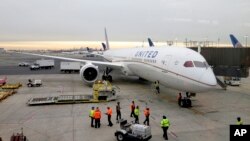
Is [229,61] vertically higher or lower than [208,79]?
higher

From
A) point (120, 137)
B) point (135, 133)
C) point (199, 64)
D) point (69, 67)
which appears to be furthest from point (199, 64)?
point (69, 67)

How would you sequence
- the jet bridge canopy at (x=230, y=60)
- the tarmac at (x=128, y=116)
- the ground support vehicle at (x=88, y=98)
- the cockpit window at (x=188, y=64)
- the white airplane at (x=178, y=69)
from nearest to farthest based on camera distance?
the tarmac at (x=128, y=116), the white airplane at (x=178, y=69), the cockpit window at (x=188, y=64), the ground support vehicle at (x=88, y=98), the jet bridge canopy at (x=230, y=60)

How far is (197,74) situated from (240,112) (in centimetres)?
440

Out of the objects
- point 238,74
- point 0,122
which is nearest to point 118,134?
point 0,122

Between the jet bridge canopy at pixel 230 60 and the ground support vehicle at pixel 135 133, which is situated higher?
the jet bridge canopy at pixel 230 60

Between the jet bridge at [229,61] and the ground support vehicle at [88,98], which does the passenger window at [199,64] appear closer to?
the ground support vehicle at [88,98]

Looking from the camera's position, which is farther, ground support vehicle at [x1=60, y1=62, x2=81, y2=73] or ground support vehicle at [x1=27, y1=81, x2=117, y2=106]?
ground support vehicle at [x1=60, y1=62, x2=81, y2=73]

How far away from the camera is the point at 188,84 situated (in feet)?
56.7

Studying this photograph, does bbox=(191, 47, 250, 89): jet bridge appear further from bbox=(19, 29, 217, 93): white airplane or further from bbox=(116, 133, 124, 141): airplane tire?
bbox=(116, 133, 124, 141): airplane tire

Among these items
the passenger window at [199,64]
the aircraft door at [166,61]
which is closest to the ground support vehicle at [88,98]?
the aircraft door at [166,61]

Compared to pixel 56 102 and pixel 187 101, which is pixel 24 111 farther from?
pixel 187 101

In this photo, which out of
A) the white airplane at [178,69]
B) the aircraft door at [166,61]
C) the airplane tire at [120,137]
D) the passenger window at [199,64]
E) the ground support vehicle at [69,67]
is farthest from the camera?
the ground support vehicle at [69,67]

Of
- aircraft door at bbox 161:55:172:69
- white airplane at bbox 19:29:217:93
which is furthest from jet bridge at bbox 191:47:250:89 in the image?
aircraft door at bbox 161:55:172:69

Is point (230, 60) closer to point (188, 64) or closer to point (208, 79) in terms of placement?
point (188, 64)
